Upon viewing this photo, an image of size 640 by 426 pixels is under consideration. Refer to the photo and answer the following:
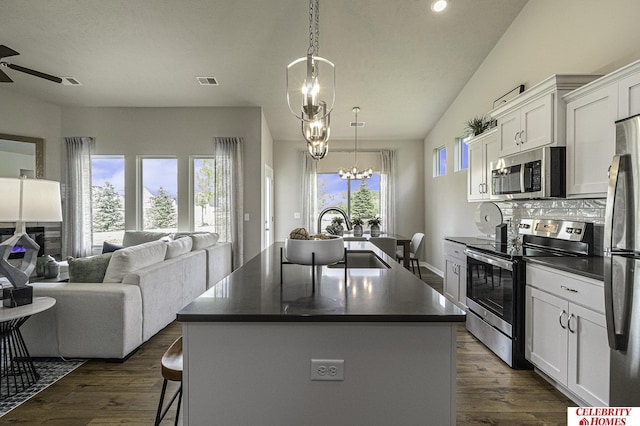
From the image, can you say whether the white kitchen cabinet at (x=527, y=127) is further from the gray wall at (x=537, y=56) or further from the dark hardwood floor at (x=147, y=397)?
the dark hardwood floor at (x=147, y=397)

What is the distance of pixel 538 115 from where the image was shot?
2691 mm

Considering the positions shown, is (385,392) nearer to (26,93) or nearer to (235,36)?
(235,36)

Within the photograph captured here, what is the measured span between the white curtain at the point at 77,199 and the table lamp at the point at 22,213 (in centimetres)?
351

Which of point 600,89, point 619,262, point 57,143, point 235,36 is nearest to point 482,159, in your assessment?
point 600,89

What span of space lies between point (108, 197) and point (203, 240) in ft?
8.13

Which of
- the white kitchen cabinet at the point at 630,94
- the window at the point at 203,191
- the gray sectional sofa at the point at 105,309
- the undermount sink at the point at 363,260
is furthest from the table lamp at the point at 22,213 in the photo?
the white kitchen cabinet at the point at 630,94

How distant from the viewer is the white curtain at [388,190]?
7145 mm

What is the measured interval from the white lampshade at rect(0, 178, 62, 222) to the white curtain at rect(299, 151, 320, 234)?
5010 mm

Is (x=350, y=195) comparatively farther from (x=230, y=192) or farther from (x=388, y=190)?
(x=230, y=192)

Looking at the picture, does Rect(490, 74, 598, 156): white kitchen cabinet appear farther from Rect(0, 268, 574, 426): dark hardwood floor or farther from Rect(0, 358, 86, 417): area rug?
Rect(0, 358, 86, 417): area rug

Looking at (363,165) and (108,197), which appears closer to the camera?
Result: (108,197)

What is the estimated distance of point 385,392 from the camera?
1063 mm

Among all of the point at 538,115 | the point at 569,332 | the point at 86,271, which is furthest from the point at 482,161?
the point at 86,271

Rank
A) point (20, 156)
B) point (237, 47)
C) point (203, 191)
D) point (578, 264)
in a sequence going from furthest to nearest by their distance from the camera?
point (203, 191) < point (20, 156) < point (237, 47) < point (578, 264)
